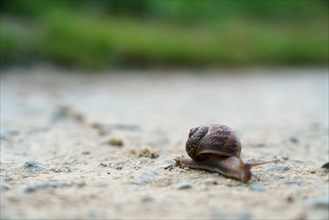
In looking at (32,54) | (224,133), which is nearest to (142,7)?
(32,54)

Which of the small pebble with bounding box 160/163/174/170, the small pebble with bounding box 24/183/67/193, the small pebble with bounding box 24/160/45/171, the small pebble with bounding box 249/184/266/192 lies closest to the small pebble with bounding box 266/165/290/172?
the small pebble with bounding box 249/184/266/192

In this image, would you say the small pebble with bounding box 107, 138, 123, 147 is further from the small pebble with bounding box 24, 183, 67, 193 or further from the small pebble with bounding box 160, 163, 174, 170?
the small pebble with bounding box 24, 183, 67, 193

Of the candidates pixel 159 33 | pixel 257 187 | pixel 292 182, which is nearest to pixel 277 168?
pixel 292 182

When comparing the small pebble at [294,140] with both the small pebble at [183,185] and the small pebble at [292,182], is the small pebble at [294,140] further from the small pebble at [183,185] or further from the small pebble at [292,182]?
the small pebble at [183,185]

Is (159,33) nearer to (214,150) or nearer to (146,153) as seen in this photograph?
(146,153)

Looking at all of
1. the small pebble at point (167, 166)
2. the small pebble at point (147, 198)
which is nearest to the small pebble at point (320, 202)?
the small pebble at point (147, 198)
